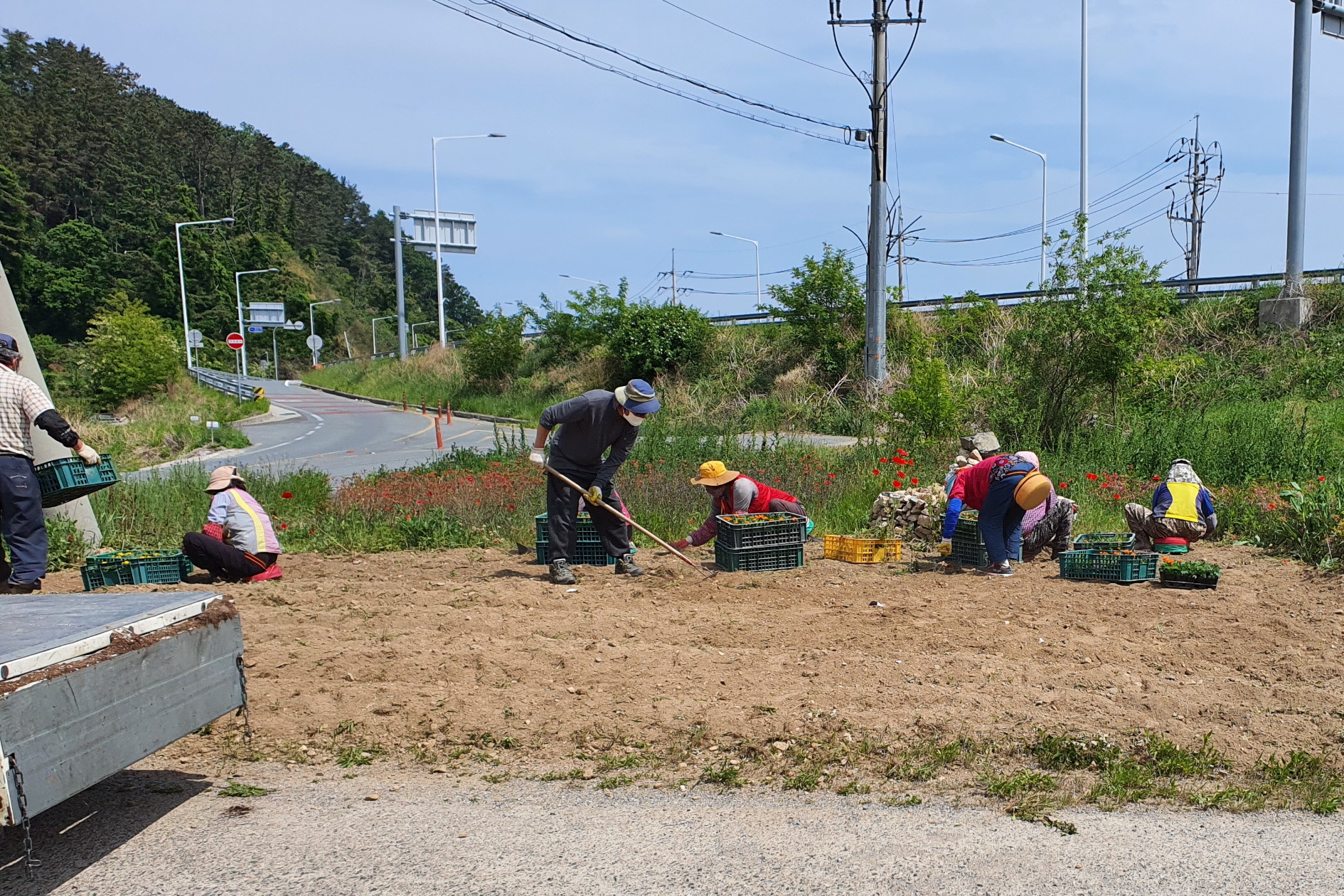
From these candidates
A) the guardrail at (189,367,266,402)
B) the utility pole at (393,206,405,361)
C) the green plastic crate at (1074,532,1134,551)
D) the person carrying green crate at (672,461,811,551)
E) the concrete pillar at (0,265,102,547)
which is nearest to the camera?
the green plastic crate at (1074,532,1134,551)

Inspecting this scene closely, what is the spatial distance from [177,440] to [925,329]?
1983cm

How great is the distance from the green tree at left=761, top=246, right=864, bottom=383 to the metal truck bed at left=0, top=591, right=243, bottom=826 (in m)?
23.4

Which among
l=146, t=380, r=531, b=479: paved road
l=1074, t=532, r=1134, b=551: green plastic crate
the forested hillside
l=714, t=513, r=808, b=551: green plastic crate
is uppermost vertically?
the forested hillside

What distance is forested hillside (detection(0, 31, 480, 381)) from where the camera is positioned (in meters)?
78.2

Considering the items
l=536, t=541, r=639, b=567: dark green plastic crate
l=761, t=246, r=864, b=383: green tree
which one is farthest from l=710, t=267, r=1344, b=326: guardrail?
l=536, t=541, r=639, b=567: dark green plastic crate

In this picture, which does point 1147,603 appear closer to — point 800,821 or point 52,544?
point 800,821

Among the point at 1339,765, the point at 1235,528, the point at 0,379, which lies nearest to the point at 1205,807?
the point at 1339,765

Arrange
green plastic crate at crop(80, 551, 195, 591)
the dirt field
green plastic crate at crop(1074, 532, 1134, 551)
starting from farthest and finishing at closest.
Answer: green plastic crate at crop(1074, 532, 1134, 551)
green plastic crate at crop(80, 551, 195, 591)
the dirt field

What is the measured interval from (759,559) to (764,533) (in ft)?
0.74

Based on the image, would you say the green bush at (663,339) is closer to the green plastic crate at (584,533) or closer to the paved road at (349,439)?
the paved road at (349,439)

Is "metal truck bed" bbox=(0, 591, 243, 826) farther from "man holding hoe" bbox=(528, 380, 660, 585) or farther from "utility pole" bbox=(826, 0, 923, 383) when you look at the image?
"utility pole" bbox=(826, 0, 923, 383)

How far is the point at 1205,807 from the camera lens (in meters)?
3.91

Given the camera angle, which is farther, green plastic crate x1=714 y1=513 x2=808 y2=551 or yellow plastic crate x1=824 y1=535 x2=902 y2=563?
yellow plastic crate x1=824 y1=535 x2=902 y2=563

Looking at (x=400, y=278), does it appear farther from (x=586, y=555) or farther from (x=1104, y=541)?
(x=1104, y=541)
